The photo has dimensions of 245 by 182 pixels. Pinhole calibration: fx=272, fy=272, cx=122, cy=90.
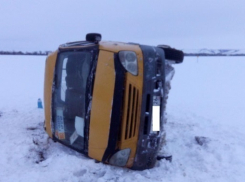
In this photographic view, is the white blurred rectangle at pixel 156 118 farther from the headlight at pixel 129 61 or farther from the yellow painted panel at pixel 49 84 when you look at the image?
the yellow painted panel at pixel 49 84

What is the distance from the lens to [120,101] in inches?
106

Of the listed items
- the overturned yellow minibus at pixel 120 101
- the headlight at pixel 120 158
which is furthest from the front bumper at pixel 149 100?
the headlight at pixel 120 158

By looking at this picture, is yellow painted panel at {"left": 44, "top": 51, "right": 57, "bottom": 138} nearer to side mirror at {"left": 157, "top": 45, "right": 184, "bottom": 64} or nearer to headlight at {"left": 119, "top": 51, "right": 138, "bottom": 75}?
headlight at {"left": 119, "top": 51, "right": 138, "bottom": 75}

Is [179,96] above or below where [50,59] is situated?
below

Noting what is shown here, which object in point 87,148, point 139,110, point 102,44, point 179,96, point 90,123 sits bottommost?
point 179,96

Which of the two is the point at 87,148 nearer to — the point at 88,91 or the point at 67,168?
the point at 67,168

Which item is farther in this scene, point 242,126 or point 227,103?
point 227,103

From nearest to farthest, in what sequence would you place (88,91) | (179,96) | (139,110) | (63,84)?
1. (139,110)
2. (88,91)
3. (63,84)
4. (179,96)

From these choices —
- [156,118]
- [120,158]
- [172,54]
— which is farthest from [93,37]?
[120,158]

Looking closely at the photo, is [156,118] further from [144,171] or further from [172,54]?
[172,54]

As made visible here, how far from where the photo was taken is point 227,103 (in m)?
7.30

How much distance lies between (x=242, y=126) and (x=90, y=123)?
320 centimetres

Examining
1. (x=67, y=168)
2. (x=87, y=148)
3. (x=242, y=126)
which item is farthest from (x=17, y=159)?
(x=242, y=126)

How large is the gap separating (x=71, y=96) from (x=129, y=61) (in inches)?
35.9
